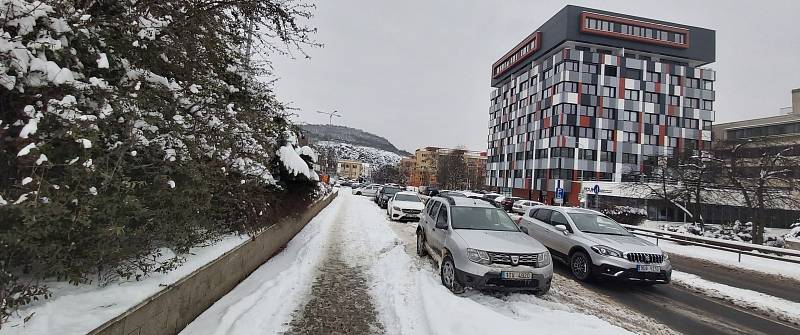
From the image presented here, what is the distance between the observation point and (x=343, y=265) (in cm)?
879

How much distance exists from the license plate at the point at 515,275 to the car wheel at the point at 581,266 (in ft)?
8.47

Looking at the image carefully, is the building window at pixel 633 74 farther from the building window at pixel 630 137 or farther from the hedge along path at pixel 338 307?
the hedge along path at pixel 338 307

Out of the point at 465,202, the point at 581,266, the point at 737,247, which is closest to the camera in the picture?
the point at 581,266

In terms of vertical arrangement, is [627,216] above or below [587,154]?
→ below

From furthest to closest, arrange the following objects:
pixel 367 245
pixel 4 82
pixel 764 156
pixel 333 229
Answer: pixel 764 156 → pixel 333 229 → pixel 367 245 → pixel 4 82

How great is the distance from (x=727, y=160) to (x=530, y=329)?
26.2m

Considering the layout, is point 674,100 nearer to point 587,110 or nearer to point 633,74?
point 633,74

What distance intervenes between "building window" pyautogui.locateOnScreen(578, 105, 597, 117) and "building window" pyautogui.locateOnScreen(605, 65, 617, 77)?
213 inches

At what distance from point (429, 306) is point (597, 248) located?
167 inches

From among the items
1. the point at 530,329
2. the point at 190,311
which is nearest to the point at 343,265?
the point at 190,311

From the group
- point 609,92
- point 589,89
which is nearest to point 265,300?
point 589,89

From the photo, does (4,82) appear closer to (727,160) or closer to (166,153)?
Answer: (166,153)

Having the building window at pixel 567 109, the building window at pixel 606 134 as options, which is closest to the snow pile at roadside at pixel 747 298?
the building window at pixel 567 109

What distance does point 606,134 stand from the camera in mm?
56844
